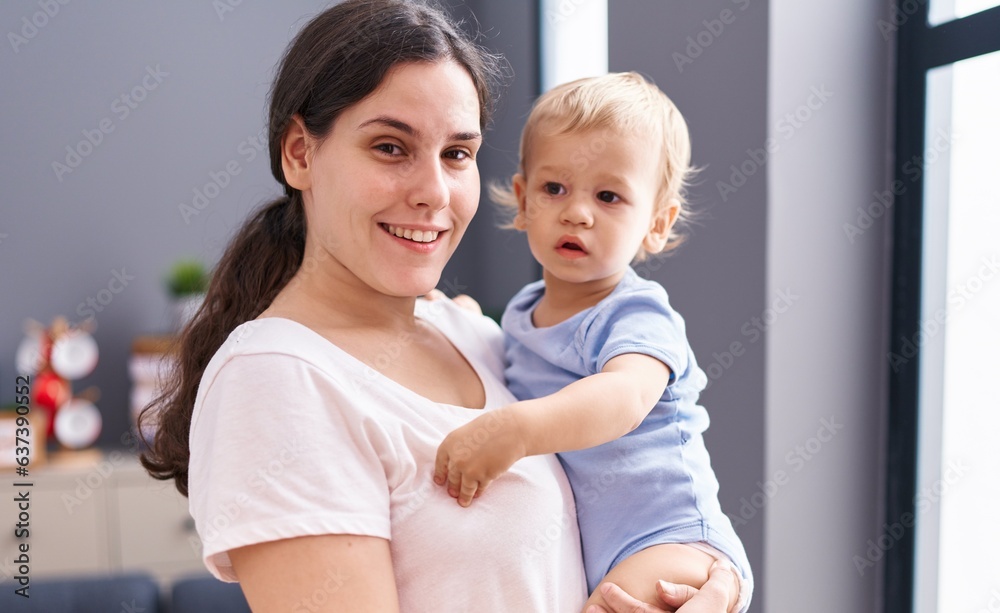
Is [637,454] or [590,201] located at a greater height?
[590,201]

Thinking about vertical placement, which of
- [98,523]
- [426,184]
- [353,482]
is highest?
[426,184]

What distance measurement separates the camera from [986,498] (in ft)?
5.67

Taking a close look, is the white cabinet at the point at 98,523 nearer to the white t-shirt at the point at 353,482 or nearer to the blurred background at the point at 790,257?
the blurred background at the point at 790,257

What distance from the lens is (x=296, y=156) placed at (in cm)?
110

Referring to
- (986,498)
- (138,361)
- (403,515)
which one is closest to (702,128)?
(986,498)

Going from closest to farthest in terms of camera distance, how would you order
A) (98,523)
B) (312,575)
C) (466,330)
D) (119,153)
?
(312,575) → (466,330) → (98,523) → (119,153)

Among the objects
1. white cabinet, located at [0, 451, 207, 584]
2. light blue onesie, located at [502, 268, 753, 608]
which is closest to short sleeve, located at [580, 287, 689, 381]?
light blue onesie, located at [502, 268, 753, 608]

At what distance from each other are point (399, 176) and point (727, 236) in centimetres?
112

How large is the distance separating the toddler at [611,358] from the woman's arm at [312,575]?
0.13 metres

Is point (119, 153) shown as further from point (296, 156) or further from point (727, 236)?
point (296, 156)

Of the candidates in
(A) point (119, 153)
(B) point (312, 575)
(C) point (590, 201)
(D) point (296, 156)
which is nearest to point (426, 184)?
(D) point (296, 156)

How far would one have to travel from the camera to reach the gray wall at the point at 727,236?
1.82 metres

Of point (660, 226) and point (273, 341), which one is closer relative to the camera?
point (273, 341)

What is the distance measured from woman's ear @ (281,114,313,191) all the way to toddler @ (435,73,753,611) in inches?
14.6
